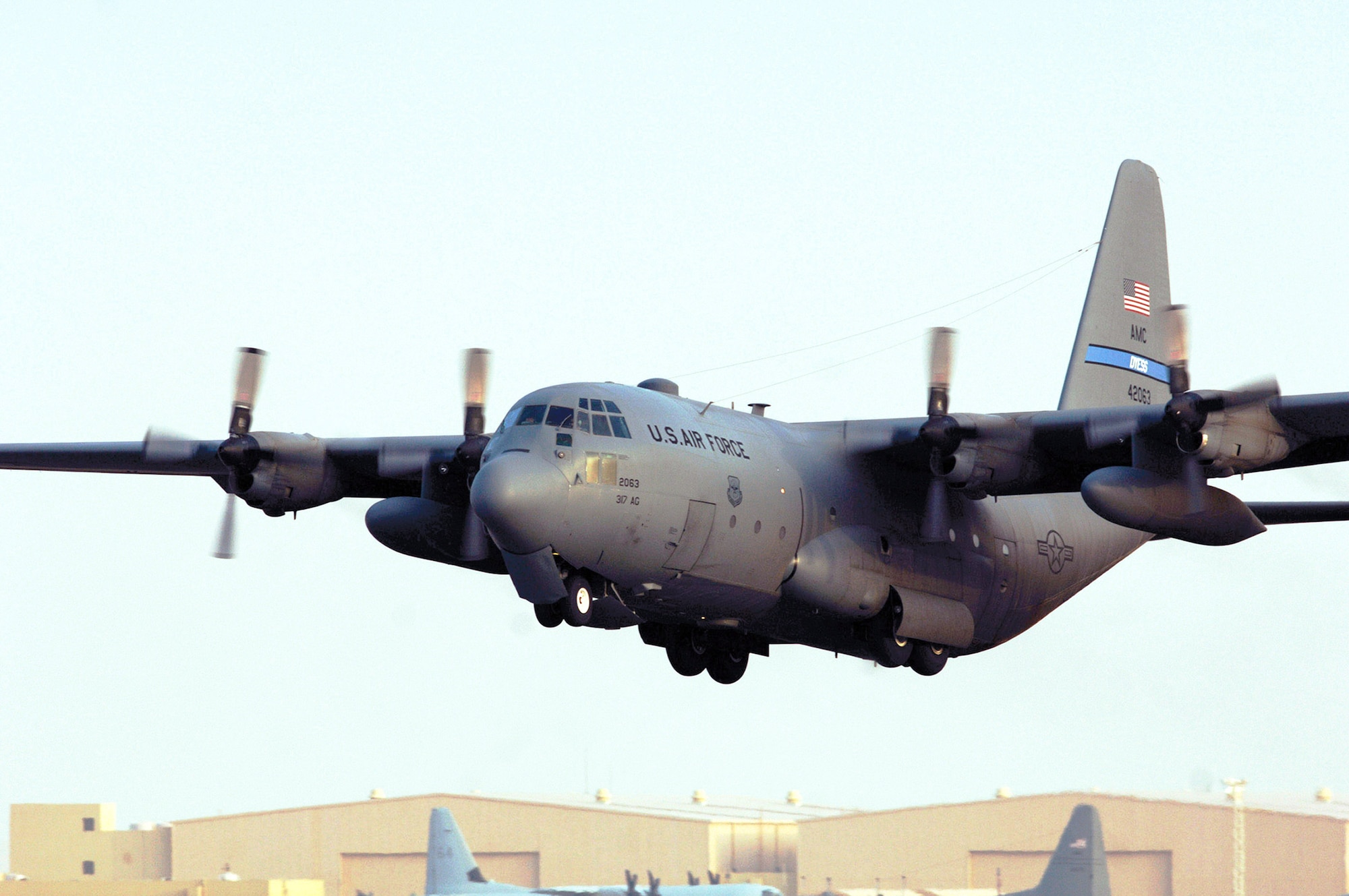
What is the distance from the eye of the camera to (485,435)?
22312mm

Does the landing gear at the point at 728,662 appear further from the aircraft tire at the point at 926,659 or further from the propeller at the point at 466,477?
the propeller at the point at 466,477

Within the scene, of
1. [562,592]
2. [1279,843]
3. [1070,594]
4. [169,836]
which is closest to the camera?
[562,592]

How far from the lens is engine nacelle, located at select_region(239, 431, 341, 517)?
2250 cm

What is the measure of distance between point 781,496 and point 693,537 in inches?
67.6

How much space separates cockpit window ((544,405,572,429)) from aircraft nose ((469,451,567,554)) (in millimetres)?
609

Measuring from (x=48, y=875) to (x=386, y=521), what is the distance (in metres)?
34.8

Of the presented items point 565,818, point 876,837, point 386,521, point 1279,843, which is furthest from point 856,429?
point 565,818

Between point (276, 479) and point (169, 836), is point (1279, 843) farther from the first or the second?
point (169, 836)

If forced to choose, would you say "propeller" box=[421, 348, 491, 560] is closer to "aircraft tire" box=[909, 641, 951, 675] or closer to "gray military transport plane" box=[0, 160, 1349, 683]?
"gray military transport plane" box=[0, 160, 1349, 683]

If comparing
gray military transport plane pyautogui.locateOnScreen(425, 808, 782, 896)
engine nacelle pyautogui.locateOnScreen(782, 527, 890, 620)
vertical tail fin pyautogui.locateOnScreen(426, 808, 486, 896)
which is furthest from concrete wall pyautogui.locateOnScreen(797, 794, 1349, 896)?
engine nacelle pyautogui.locateOnScreen(782, 527, 890, 620)

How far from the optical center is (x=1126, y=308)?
1157 inches

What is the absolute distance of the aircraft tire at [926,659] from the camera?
2233 cm

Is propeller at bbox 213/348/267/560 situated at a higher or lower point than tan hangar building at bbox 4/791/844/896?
higher

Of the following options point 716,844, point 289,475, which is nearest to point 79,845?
point 716,844
